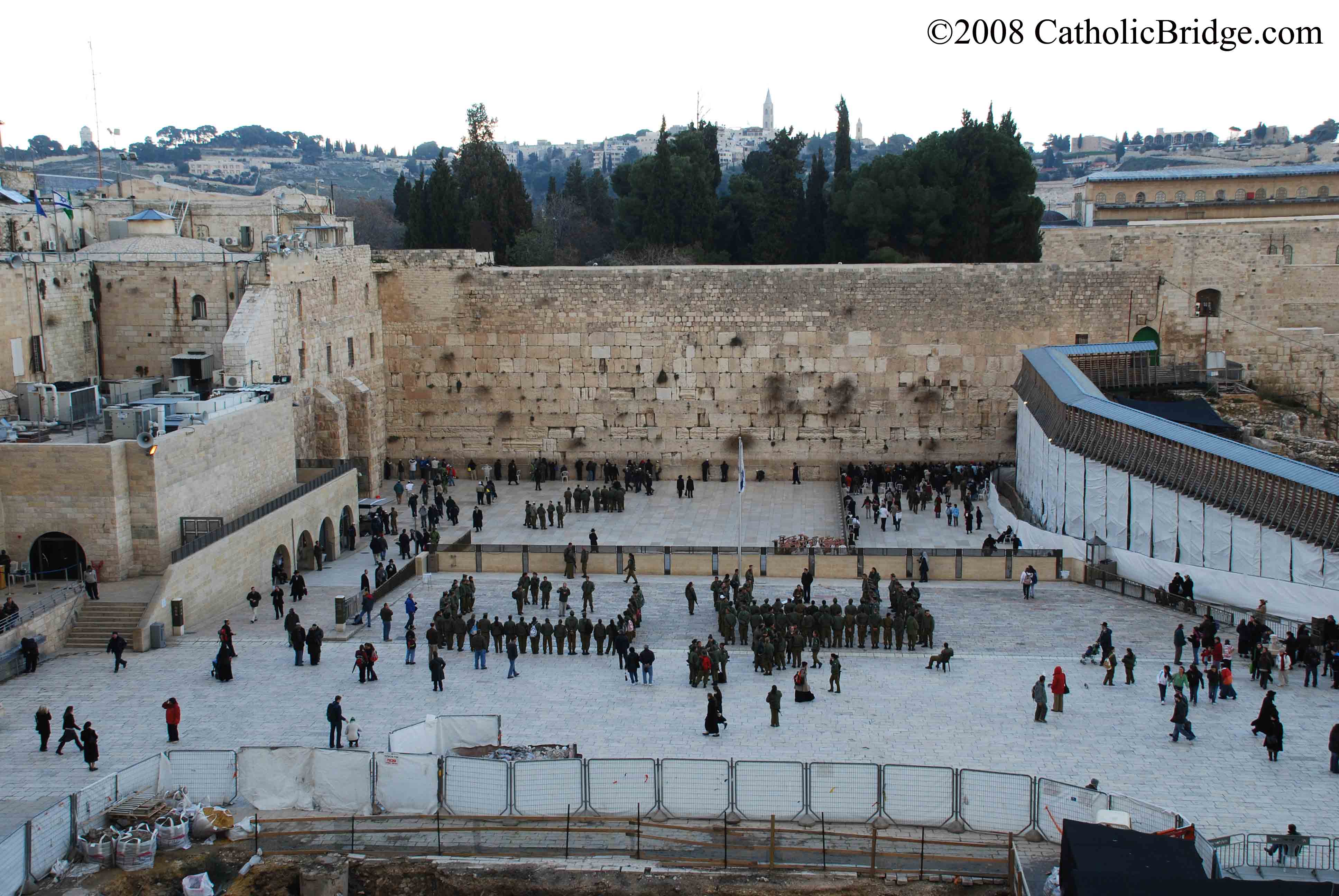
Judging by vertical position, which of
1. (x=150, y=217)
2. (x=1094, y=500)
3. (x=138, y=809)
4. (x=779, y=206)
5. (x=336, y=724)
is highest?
(x=779, y=206)

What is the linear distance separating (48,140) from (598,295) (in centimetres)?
13338

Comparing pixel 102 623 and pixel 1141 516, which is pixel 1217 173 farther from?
pixel 102 623

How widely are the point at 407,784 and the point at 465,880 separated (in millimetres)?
1350

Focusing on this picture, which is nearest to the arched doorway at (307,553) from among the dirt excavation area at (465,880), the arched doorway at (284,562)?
the arched doorway at (284,562)

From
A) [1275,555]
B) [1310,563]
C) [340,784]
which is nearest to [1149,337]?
[1275,555]

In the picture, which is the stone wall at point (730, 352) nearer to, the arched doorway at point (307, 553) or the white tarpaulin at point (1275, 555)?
the arched doorway at point (307, 553)

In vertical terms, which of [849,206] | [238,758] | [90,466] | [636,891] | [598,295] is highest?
[849,206]

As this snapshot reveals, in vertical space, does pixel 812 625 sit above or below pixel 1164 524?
below

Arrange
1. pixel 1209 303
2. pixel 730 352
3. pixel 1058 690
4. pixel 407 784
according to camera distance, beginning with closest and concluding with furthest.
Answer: pixel 407 784
pixel 1058 690
pixel 730 352
pixel 1209 303

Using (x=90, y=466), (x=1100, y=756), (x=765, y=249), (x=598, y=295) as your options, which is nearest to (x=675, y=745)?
(x=1100, y=756)

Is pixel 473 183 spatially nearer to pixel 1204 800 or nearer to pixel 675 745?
pixel 675 745

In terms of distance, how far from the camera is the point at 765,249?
4122cm

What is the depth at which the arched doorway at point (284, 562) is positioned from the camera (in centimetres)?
2267

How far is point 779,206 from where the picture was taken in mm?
41500
